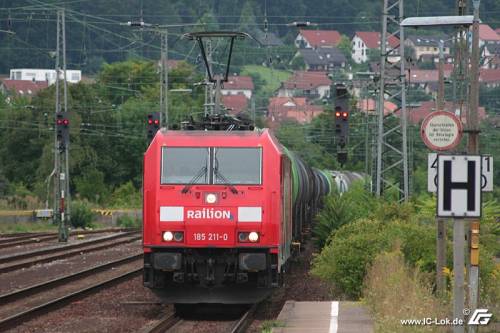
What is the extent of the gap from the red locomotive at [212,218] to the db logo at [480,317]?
4018mm

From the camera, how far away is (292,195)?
25453mm

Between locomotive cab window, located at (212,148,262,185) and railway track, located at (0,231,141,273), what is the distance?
11433mm

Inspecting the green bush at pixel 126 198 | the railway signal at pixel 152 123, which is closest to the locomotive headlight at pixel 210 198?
the railway signal at pixel 152 123

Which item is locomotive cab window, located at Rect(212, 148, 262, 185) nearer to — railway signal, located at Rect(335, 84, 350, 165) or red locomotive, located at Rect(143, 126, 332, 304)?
red locomotive, located at Rect(143, 126, 332, 304)

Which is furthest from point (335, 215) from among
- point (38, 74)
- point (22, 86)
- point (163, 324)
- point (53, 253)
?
point (38, 74)

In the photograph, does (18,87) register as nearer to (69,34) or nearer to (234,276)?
(69,34)

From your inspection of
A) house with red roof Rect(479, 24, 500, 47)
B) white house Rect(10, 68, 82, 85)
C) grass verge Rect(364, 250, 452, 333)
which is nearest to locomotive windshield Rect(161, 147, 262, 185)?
grass verge Rect(364, 250, 452, 333)

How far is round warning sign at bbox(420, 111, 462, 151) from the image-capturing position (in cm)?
1533

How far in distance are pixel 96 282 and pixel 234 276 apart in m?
8.38

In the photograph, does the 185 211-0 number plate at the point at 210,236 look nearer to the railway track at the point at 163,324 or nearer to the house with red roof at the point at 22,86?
the railway track at the point at 163,324

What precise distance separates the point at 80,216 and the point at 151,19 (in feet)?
302

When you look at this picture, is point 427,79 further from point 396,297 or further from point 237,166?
point 396,297

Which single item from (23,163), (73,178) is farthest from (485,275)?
(23,163)

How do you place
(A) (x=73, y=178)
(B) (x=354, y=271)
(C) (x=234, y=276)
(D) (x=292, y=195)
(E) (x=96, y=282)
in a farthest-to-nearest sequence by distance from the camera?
1. (A) (x=73, y=178)
2. (E) (x=96, y=282)
3. (D) (x=292, y=195)
4. (B) (x=354, y=271)
5. (C) (x=234, y=276)
